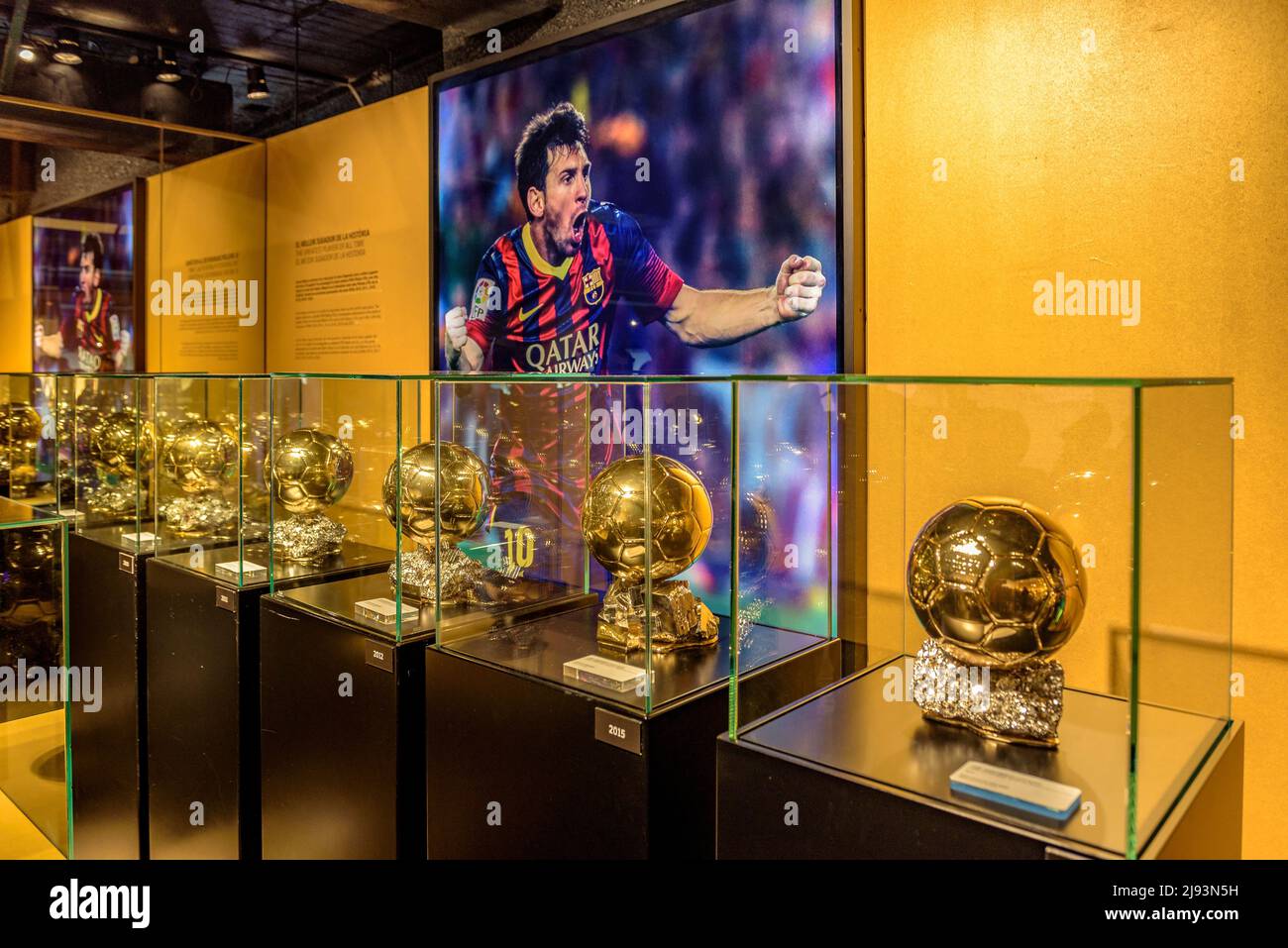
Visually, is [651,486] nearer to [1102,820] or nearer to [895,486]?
[895,486]

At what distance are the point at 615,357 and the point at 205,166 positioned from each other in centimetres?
254

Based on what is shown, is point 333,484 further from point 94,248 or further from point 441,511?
point 94,248

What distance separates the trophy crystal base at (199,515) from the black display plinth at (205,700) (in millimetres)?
97

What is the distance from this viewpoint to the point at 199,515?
2705 mm

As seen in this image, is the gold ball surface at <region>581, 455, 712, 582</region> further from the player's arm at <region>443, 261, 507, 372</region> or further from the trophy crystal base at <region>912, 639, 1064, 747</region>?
the player's arm at <region>443, 261, 507, 372</region>

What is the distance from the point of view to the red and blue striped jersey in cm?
244

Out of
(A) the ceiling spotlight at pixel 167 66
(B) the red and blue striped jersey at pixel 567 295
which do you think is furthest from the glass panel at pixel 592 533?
(A) the ceiling spotlight at pixel 167 66

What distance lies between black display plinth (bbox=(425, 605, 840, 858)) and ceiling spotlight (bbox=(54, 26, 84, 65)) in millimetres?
3338

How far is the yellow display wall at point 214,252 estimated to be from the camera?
4.00 m

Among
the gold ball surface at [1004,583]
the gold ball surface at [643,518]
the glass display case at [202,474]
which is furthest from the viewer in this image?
the glass display case at [202,474]

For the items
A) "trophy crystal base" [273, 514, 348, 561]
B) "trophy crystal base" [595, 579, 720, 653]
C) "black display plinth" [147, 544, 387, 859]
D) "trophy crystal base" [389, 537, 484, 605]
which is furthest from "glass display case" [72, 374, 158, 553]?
"trophy crystal base" [595, 579, 720, 653]

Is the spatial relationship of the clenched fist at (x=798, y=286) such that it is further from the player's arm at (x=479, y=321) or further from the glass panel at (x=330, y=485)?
the player's arm at (x=479, y=321)

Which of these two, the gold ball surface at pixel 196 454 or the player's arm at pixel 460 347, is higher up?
the player's arm at pixel 460 347

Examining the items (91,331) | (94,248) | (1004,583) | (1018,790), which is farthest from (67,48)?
(1018,790)
